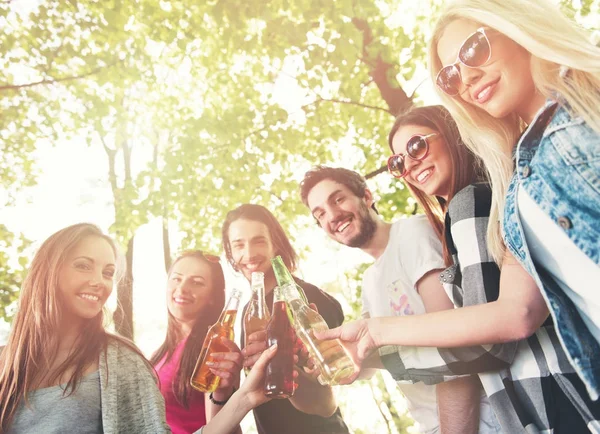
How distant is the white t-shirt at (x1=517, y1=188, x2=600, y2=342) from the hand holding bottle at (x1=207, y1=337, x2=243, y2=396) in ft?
3.47

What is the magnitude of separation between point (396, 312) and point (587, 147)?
84cm

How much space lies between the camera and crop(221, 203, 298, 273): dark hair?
66.8 inches

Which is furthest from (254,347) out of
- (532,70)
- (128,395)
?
(532,70)

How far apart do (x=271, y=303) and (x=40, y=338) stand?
2.89 feet

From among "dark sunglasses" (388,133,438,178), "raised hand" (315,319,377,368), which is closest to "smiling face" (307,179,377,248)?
"dark sunglasses" (388,133,438,178)

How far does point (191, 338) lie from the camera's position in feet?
5.32

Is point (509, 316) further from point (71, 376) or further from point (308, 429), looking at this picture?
point (71, 376)

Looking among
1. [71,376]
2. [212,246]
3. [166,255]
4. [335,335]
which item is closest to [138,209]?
[166,255]

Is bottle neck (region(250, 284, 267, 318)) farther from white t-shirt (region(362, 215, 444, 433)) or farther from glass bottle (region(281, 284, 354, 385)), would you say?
white t-shirt (region(362, 215, 444, 433))

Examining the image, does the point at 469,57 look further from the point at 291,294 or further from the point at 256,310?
the point at 256,310

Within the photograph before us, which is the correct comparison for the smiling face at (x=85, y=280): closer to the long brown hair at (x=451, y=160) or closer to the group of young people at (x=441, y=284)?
the group of young people at (x=441, y=284)

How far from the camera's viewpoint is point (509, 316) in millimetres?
1050

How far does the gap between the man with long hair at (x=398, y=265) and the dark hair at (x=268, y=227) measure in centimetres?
16

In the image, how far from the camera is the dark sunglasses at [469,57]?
43.8 inches
